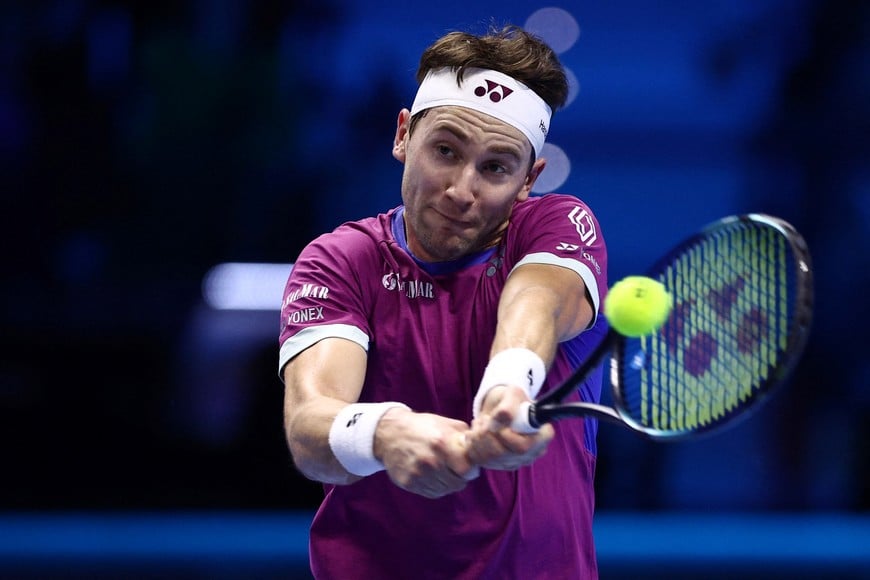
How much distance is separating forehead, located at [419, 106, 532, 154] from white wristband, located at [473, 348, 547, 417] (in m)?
0.52

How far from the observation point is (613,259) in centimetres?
681

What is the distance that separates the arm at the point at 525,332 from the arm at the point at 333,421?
57 millimetres

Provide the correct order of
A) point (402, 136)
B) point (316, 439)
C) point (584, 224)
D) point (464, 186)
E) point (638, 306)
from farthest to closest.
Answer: point (402, 136) → point (584, 224) → point (464, 186) → point (316, 439) → point (638, 306)

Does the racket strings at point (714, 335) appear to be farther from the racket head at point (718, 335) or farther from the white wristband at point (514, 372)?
the white wristband at point (514, 372)

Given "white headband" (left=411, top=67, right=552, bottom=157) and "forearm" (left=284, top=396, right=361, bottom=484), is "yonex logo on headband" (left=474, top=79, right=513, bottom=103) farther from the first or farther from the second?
"forearm" (left=284, top=396, right=361, bottom=484)

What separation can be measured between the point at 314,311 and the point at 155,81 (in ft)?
15.6

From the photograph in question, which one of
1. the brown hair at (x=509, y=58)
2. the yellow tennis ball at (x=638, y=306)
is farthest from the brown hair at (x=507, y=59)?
the yellow tennis ball at (x=638, y=306)

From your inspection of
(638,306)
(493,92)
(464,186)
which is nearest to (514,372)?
(638,306)

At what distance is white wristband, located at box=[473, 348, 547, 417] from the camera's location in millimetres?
1980

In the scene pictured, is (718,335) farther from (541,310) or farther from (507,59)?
(507,59)

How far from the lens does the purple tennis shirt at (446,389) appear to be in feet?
7.58

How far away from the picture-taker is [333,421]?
6.82 ft

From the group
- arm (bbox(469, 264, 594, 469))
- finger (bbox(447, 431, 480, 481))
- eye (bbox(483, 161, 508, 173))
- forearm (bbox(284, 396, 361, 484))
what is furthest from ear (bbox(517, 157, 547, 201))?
finger (bbox(447, 431, 480, 481))

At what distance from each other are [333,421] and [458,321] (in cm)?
43
